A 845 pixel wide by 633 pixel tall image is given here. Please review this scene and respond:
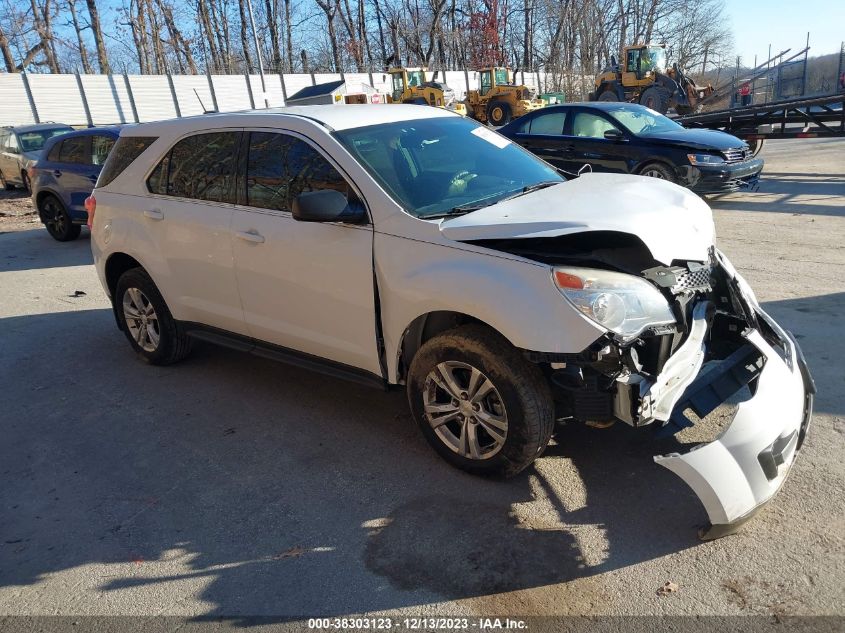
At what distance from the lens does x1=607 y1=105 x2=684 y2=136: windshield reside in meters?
10.7

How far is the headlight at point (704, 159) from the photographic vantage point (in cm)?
1014

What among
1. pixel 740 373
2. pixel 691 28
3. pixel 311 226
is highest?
pixel 691 28

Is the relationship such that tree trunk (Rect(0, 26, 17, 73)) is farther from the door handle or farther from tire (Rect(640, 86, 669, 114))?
the door handle

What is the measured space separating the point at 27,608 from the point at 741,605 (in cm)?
293

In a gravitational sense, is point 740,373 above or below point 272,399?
above

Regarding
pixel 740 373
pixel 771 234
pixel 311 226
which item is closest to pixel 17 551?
pixel 311 226

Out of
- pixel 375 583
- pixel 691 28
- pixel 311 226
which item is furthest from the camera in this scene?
pixel 691 28

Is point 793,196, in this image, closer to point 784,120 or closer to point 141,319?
point 784,120

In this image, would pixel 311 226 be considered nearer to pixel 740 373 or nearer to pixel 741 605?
pixel 740 373

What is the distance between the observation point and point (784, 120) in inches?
522

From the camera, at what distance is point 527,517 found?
3.19 metres

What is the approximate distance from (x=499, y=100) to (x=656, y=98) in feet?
22.3

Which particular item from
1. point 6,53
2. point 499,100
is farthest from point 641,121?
point 6,53

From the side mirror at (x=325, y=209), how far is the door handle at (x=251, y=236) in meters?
0.57
